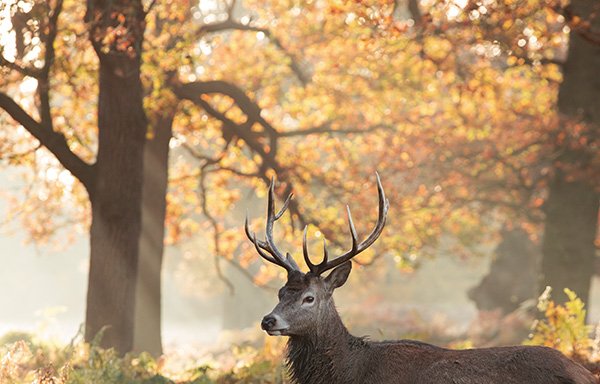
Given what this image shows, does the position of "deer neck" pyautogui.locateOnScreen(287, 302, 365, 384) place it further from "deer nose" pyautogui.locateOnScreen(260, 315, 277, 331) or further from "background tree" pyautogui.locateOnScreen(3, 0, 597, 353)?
"background tree" pyautogui.locateOnScreen(3, 0, 597, 353)

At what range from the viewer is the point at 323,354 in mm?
7555

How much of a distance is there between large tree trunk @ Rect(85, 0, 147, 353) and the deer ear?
18.5ft

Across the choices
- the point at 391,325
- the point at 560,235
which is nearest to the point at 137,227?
the point at 560,235

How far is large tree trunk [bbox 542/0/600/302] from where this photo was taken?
54.5 ft

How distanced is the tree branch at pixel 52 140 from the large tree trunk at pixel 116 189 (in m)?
0.20

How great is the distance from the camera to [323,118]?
870 inches

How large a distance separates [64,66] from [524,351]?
27.9 ft

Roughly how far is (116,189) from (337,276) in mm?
5697

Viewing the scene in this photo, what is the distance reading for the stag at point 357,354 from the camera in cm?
681

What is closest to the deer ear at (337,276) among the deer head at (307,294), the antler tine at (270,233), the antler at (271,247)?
the deer head at (307,294)

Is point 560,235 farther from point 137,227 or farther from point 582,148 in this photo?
point 137,227

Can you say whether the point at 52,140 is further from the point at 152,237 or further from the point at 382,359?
the point at 382,359

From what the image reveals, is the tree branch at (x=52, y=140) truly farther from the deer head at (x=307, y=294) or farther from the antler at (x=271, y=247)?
the deer head at (x=307, y=294)

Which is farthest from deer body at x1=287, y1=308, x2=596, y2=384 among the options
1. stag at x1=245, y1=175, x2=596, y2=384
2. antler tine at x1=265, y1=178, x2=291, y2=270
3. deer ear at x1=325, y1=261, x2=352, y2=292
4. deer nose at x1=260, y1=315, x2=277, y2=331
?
antler tine at x1=265, y1=178, x2=291, y2=270
